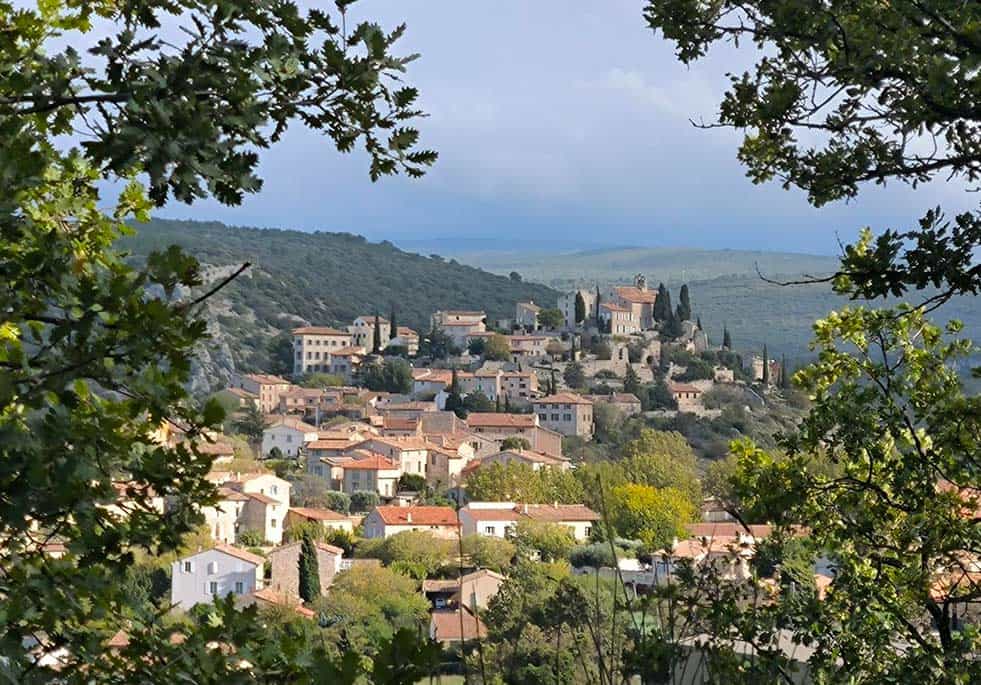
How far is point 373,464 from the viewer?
5300 centimetres

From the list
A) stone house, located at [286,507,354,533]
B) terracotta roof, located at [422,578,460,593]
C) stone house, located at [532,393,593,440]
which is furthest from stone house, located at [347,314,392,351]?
terracotta roof, located at [422,578,460,593]

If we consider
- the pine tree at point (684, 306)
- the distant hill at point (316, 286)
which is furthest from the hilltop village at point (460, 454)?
the distant hill at point (316, 286)

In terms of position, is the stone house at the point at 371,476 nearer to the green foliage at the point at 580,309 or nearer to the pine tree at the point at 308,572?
the pine tree at the point at 308,572

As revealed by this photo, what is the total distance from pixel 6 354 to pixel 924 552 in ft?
10.3

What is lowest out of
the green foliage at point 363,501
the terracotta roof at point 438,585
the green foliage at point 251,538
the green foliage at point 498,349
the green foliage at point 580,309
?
the green foliage at point 363,501

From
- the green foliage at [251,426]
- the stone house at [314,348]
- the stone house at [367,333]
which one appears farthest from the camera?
the stone house at [367,333]

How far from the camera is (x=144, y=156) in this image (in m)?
2.02

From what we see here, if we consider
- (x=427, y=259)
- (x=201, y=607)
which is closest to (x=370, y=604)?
(x=201, y=607)

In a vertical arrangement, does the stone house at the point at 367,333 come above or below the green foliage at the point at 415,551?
above

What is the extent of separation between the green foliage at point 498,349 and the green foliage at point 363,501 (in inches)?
1097

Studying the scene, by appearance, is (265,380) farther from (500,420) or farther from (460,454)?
(460,454)

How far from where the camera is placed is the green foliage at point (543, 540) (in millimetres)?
34581

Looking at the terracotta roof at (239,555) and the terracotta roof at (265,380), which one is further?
the terracotta roof at (265,380)

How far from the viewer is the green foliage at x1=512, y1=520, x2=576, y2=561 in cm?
3458
